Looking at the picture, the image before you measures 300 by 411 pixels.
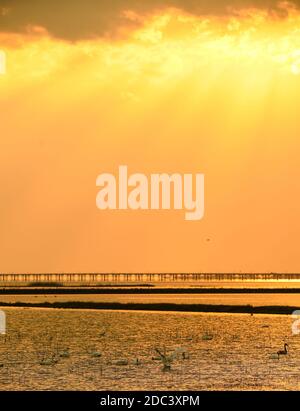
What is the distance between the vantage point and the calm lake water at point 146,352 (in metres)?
40.6

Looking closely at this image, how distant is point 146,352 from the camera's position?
54.5 metres

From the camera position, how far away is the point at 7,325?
3135 inches

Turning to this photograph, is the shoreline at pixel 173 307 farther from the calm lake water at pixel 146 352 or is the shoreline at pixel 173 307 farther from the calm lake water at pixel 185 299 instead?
the calm lake water at pixel 185 299

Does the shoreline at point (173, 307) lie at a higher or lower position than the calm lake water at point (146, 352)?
higher
